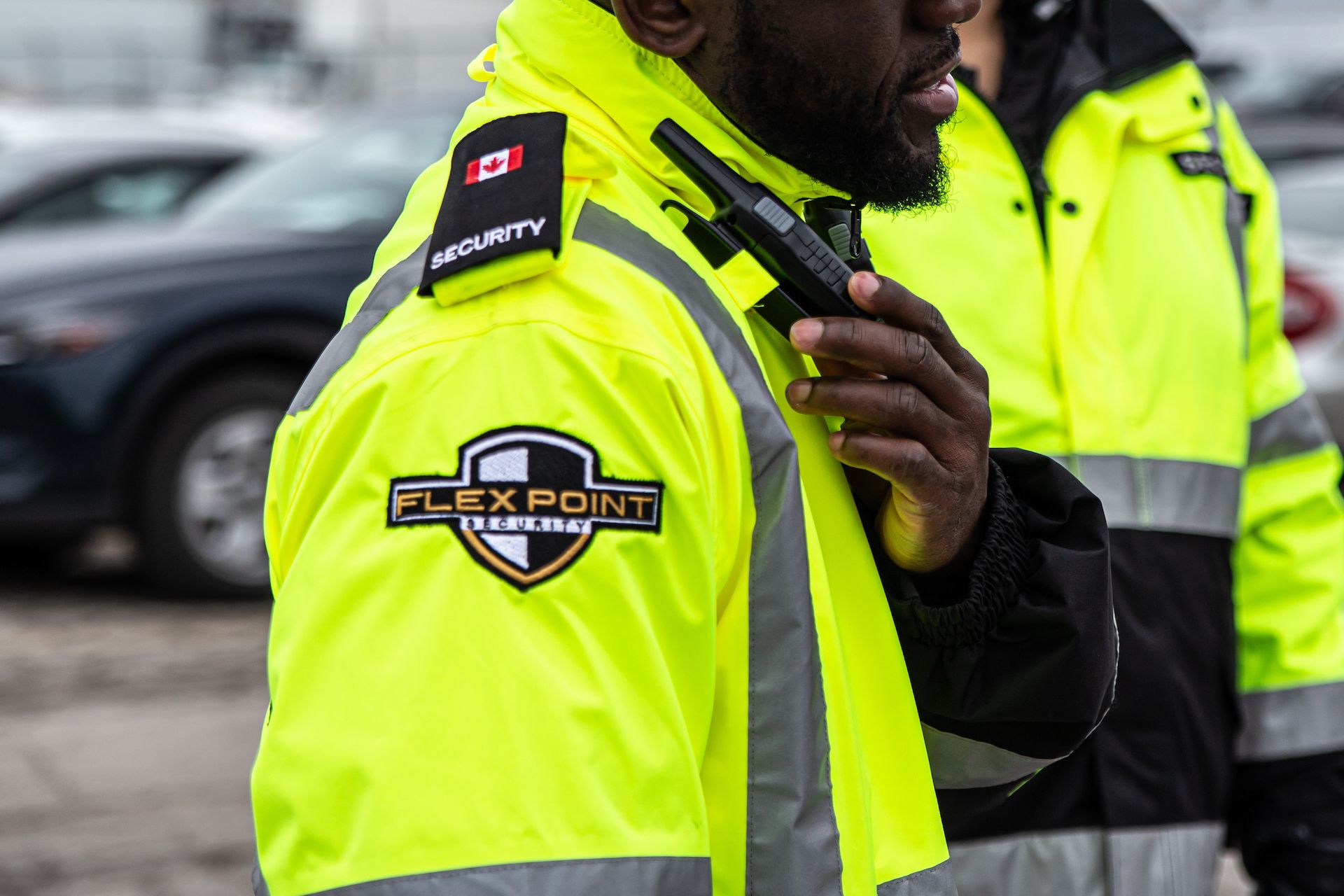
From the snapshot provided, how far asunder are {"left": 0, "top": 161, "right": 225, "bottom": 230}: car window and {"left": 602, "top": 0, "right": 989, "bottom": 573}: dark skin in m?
7.83

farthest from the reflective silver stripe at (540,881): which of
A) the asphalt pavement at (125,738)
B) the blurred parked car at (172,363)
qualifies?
the blurred parked car at (172,363)

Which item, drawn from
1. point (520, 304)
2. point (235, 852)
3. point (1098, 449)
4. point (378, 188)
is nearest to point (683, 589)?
point (520, 304)

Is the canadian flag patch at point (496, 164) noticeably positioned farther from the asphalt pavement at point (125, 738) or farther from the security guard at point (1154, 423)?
the asphalt pavement at point (125, 738)

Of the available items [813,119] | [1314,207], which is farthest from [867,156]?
[1314,207]

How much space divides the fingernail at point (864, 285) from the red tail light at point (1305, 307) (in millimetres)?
5064

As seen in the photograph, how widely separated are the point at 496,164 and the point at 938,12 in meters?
0.40

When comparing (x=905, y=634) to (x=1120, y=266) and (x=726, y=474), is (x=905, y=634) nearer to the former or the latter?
(x=726, y=474)

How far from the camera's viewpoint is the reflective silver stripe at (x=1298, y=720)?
2.08 metres

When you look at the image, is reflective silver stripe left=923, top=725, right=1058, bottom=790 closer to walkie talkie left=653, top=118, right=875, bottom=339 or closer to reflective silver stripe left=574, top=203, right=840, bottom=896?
reflective silver stripe left=574, top=203, right=840, bottom=896

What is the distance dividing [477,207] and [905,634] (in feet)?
1.83

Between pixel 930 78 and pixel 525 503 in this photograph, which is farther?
pixel 930 78

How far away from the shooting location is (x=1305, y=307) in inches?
230

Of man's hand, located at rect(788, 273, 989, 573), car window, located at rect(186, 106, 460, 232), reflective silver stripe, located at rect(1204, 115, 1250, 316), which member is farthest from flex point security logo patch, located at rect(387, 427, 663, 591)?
car window, located at rect(186, 106, 460, 232)

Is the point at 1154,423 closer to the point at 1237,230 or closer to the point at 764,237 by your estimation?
the point at 1237,230
